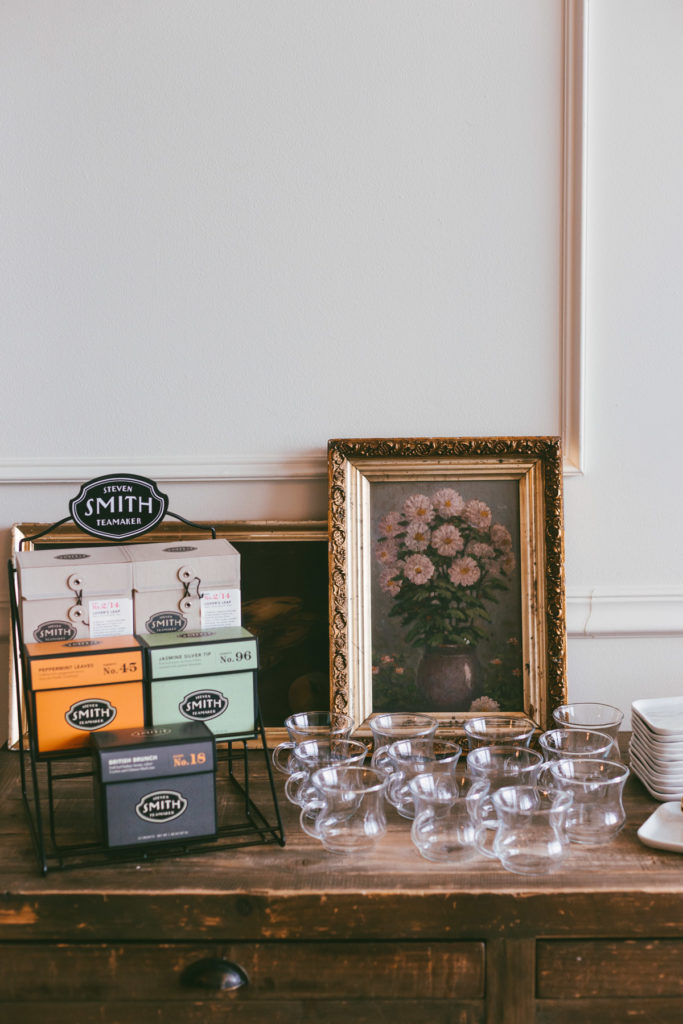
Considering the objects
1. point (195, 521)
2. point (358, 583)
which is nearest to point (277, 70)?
point (195, 521)

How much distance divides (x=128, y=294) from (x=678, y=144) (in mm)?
1093

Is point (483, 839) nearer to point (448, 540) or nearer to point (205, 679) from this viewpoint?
point (205, 679)

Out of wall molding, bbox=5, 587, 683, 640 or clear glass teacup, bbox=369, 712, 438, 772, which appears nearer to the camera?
clear glass teacup, bbox=369, 712, 438, 772

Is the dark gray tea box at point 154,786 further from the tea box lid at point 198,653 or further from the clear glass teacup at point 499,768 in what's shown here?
the clear glass teacup at point 499,768

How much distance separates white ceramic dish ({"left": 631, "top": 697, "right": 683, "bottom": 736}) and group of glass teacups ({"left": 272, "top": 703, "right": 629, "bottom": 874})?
55 millimetres

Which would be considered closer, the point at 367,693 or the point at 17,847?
the point at 17,847

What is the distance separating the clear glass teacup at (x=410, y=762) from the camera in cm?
130

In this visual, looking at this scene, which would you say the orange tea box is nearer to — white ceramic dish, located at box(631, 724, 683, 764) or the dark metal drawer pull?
the dark metal drawer pull

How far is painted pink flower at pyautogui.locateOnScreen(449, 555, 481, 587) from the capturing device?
1624mm

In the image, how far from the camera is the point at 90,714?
1231 millimetres

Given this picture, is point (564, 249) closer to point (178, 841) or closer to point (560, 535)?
point (560, 535)

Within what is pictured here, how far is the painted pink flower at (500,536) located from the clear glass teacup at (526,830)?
52 centimetres

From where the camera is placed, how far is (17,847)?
1234mm

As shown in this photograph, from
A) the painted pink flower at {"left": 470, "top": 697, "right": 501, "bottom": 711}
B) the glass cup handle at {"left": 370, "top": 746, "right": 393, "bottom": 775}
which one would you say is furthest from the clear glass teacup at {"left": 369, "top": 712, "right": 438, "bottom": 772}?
the painted pink flower at {"left": 470, "top": 697, "right": 501, "bottom": 711}
